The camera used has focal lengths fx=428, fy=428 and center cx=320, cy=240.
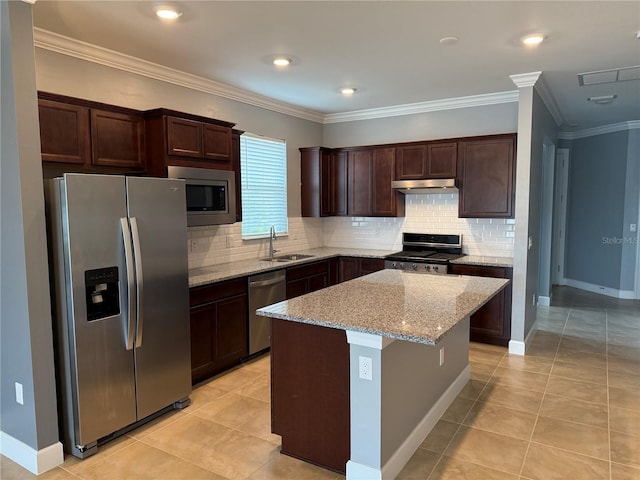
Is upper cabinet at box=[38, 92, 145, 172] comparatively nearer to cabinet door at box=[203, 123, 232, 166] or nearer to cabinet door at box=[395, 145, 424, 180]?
cabinet door at box=[203, 123, 232, 166]

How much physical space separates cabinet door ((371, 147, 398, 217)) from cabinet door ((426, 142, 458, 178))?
0.48 meters

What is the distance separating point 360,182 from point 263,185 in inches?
52.0

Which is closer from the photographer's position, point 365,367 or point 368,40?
point 365,367

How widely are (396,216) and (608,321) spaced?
10.2 feet

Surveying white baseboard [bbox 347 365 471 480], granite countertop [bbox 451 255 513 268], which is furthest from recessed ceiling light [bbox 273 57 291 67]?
white baseboard [bbox 347 365 471 480]

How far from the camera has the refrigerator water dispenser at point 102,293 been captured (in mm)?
2633

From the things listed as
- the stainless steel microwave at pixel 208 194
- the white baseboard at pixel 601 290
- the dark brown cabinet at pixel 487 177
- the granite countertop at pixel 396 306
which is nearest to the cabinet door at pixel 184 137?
the stainless steel microwave at pixel 208 194

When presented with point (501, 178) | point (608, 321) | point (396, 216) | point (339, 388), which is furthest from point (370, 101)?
point (608, 321)

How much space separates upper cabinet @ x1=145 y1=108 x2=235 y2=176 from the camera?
11.6ft

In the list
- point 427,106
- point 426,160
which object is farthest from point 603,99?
point 426,160

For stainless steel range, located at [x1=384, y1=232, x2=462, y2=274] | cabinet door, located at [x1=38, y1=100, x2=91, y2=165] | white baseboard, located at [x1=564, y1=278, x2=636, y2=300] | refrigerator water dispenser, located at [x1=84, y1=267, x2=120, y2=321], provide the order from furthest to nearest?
white baseboard, located at [x1=564, y1=278, x2=636, y2=300] → stainless steel range, located at [x1=384, y1=232, x2=462, y2=274] → cabinet door, located at [x1=38, y1=100, x2=91, y2=165] → refrigerator water dispenser, located at [x1=84, y1=267, x2=120, y2=321]

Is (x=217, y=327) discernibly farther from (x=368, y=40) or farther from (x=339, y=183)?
(x=339, y=183)

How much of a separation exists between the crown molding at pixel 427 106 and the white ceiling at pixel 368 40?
0.24 meters

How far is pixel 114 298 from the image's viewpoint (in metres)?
2.77
